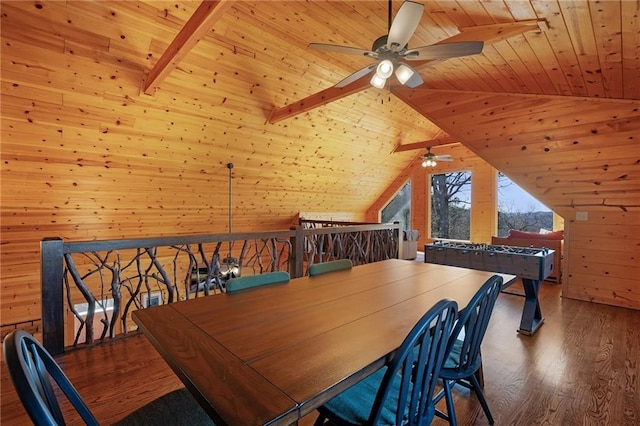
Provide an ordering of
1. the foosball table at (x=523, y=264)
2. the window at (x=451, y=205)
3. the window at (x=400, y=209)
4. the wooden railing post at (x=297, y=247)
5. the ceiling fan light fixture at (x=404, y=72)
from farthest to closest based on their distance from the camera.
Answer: the window at (x=400, y=209), the window at (x=451, y=205), the wooden railing post at (x=297, y=247), the foosball table at (x=523, y=264), the ceiling fan light fixture at (x=404, y=72)

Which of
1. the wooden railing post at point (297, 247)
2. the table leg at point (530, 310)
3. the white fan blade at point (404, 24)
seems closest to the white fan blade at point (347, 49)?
the white fan blade at point (404, 24)

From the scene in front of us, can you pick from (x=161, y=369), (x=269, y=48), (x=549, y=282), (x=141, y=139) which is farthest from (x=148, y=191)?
(x=549, y=282)

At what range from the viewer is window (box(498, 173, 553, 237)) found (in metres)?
6.59

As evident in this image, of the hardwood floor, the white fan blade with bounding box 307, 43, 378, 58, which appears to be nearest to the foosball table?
the hardwood floor

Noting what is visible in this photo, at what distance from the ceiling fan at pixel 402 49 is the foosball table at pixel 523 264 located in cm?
224

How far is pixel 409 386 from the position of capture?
1073 millimetres

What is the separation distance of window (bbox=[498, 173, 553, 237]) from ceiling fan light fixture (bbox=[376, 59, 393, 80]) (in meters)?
5.63

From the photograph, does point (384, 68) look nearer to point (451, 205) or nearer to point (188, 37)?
point (188, 37)

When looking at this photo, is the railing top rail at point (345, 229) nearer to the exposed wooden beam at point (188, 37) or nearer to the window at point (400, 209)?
the exposed wooden beam at point (188, 37)

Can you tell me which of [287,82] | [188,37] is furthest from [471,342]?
[287,82]

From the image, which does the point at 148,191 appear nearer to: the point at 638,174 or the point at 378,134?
the point at 378,134

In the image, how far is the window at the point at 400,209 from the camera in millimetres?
8914

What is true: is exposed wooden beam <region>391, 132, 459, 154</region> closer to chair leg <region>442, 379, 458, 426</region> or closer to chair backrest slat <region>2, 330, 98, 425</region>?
chair leg <region>442, 379, 458, 426</region>

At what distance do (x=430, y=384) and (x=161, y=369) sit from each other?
1.88m
